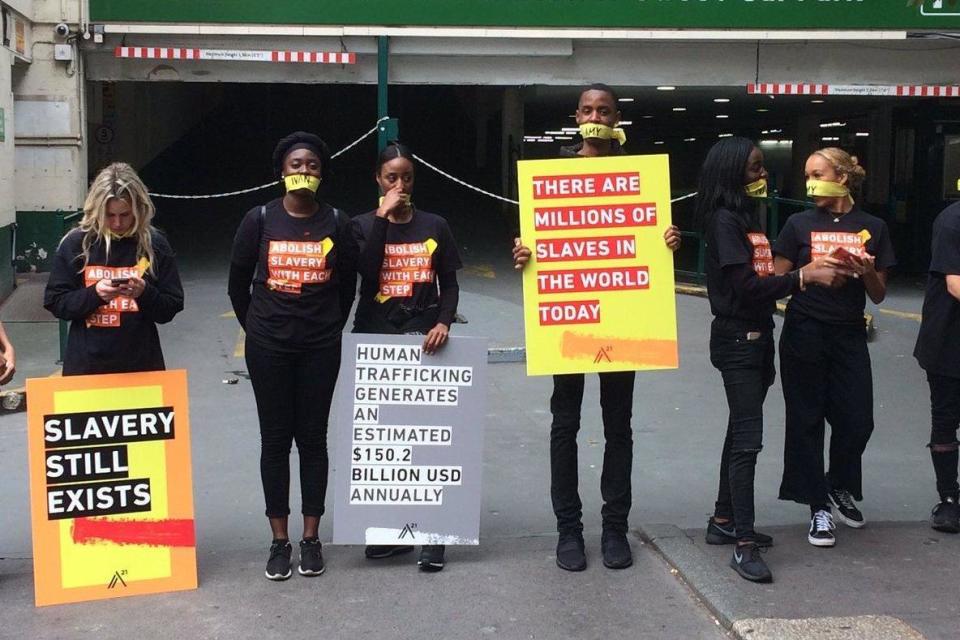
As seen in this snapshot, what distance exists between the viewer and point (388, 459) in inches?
197

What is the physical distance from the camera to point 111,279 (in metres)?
4.58

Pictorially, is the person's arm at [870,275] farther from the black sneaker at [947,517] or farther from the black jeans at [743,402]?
the black sneaker at [947,517]

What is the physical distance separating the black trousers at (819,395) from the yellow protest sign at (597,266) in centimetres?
66

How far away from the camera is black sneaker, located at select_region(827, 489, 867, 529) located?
17.7 ft

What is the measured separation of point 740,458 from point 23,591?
3.09 m

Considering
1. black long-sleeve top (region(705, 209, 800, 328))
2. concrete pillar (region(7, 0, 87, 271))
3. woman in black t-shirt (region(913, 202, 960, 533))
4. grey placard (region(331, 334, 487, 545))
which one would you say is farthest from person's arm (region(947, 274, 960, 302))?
→ concrete pillar (region(7, 0, 87, 271))

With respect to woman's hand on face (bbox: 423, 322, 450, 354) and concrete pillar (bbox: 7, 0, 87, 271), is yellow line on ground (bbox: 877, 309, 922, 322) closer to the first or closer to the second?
woman's hand on face (bbox: 423, 322, 450, 354)

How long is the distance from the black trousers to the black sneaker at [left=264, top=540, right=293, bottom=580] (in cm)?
230

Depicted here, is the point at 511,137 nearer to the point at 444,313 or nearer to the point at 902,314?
the point at 902,314

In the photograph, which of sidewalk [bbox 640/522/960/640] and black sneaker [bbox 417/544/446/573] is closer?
sidewalk [bbox 640/522/960/640]

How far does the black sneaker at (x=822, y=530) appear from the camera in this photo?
202 inches

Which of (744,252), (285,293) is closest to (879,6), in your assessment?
(744,252)

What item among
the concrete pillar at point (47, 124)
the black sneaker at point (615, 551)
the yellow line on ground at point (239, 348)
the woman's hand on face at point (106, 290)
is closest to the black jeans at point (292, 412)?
the woman's hand on face at point (106, 290)

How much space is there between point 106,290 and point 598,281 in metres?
2.05
